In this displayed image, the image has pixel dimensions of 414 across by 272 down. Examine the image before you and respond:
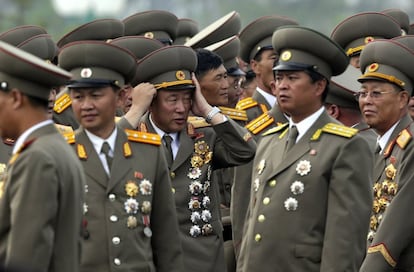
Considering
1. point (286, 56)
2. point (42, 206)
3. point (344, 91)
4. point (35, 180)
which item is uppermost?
point (286, 56)

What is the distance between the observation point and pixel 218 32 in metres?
13.2

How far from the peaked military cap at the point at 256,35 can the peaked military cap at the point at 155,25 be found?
66cm

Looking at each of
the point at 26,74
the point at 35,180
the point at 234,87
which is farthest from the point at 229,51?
the point at 35,180

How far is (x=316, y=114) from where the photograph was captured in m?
9.52

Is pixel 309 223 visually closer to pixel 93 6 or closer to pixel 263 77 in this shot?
pixel 263 77

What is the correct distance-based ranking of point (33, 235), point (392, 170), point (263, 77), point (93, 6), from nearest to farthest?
point (33, 235)
point (392, 170)
point (263, 77)
point (93, 6)

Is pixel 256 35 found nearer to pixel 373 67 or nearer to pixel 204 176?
pixel 373 67

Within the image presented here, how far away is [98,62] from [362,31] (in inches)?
157

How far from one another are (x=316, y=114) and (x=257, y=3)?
221ft

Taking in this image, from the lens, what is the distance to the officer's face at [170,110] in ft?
33.6

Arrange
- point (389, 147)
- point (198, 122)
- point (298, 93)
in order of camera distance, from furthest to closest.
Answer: point (198, 122) < point (389, 147) < point (298, 93)

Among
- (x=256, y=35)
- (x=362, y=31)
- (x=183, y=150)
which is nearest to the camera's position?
A: (x=183, y=150)

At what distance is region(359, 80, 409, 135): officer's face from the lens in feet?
33.4

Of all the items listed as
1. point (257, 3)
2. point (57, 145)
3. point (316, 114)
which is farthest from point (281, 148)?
point (257, 3)
